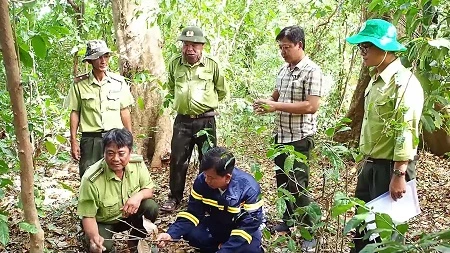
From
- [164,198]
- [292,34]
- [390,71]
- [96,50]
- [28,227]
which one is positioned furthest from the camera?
[164,198]

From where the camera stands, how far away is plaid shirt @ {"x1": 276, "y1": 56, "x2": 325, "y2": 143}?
11.2 feet

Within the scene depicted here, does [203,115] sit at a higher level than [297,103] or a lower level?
lower

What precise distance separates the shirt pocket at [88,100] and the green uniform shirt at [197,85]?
2.43 ft

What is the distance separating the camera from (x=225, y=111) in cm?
607

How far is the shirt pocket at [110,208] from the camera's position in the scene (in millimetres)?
3287

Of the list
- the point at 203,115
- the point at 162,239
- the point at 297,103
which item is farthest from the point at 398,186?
the point at 203,115

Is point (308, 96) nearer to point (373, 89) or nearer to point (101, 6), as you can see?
point (373, 89)

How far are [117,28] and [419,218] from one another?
153 inches

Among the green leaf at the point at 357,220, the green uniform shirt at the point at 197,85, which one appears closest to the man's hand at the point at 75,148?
the green uniform shirt at the point at 197,85

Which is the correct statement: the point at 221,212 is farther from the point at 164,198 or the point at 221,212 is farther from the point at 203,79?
the point at 164,198

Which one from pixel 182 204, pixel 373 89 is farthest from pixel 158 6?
pixel 373 89

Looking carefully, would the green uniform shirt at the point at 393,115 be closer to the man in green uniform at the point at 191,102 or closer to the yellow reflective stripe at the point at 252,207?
the yellow reflective stripe at the point at 252,207

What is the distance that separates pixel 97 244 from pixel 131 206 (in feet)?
1.11

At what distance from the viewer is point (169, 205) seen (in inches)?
173
